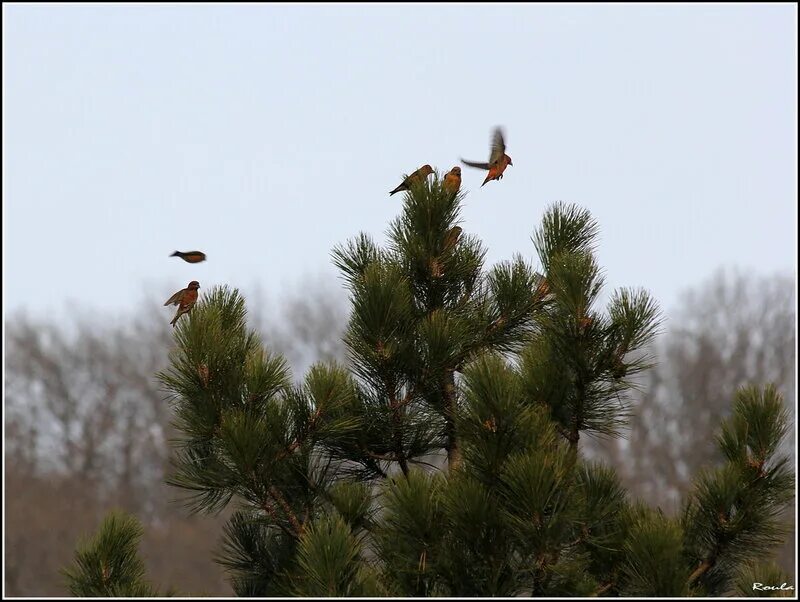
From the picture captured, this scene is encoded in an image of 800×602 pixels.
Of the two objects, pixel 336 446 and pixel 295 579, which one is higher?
pixel 336 446

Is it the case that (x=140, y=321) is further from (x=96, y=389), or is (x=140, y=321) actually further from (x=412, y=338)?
(x=412, y=338)

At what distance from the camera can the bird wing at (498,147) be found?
544 cm

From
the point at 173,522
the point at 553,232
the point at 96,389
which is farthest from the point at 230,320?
the point at 96,389

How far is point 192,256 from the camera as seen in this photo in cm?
508

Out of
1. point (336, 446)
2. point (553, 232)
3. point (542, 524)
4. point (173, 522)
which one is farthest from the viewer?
point (173, 522)

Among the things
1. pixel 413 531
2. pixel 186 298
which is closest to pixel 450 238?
pixel 186 298

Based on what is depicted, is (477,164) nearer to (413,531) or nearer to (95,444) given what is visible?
(413,531)

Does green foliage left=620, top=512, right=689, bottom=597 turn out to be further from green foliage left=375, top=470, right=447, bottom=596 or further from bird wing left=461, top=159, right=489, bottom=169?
bird wing left=461, top=159, right=489, bottom=169

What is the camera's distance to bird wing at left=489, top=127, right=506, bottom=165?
17.9 feet

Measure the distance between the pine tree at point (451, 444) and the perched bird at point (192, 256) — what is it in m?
0.28

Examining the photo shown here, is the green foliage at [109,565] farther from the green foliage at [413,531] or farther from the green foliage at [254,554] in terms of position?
the green foliage at [413,531]

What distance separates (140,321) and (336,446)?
28.0m

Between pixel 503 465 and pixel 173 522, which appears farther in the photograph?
pixel 173 522

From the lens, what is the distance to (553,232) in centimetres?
537
